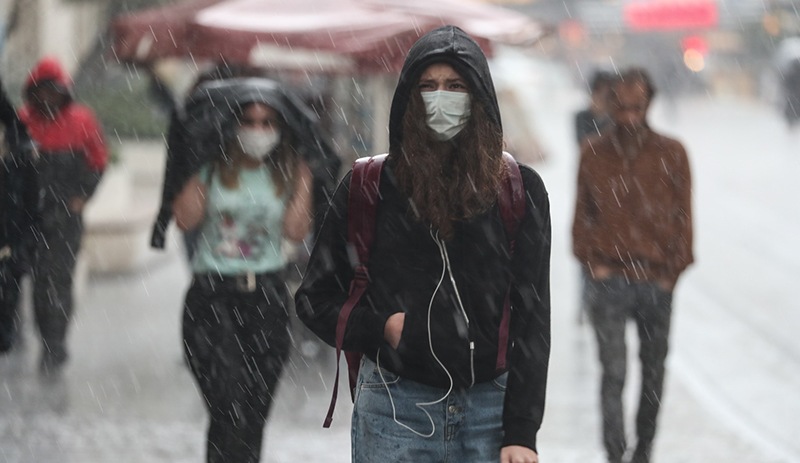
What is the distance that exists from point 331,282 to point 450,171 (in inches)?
16.9

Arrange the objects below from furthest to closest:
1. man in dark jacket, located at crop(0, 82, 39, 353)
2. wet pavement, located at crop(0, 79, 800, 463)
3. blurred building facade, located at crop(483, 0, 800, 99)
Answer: blurred building facade, located at crop(483, 0, 800, 99) → wet pavement, located at crop(0, 79, 800, 463) → man in dark jacket, located at crop(0, 82, 39, 353)

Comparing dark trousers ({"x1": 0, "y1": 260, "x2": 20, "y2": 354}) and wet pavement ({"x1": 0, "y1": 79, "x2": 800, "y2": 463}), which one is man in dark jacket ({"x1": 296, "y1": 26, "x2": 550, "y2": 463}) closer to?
dark trousers ({"x1": 0, "y1": 260, "x2": 20, "y2": 354})

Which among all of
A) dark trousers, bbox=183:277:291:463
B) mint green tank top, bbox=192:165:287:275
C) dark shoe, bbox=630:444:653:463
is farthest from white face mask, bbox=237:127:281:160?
dark shoe, bbox=630:444:653:463

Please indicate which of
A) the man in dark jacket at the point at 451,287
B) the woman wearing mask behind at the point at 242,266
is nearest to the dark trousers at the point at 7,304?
the woman wearing mask behind at the point at 242,266

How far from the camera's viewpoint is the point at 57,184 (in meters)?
8.57

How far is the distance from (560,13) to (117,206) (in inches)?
2512

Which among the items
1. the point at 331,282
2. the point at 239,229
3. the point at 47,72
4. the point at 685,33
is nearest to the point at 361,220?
the point at 331,282

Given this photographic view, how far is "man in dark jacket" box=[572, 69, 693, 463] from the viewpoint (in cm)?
628

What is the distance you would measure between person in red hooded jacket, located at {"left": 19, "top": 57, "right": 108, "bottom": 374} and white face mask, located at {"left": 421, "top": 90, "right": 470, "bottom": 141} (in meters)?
5.49

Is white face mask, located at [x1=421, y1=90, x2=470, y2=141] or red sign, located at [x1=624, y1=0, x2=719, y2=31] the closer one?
white face mask, located at [x1=421, y1=90, x2=470, y2=141]

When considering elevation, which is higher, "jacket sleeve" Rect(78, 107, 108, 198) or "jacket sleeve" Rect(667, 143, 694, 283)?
"jacket sleeve" Rect(667, 143, 694, 283)

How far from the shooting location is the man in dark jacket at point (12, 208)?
20.5 ft

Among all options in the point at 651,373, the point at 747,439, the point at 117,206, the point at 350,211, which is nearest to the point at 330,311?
the point at 350,211

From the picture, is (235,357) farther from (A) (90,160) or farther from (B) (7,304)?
(A) (90,160)
